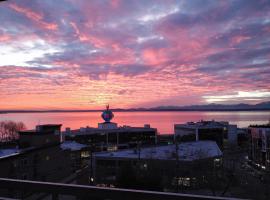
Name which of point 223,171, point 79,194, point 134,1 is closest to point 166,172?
point 223,171

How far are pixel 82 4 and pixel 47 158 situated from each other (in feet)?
35.8

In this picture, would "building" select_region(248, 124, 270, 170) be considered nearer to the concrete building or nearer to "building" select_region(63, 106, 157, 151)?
the concrete building

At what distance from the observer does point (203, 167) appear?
596 inches

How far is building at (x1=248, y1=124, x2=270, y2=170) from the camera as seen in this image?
86.2 feet

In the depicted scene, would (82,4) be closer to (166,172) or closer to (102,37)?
(102,37)

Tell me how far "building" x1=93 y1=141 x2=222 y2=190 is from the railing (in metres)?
10.5

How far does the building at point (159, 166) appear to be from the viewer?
46.0ft

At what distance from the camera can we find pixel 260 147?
1112 inches

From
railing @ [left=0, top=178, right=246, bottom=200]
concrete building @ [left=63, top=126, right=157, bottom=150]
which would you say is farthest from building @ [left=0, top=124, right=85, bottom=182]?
concrete building @ [left=63, top=126, right=157, bottom=150]

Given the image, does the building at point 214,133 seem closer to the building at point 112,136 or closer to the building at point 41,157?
the building at point 112,136

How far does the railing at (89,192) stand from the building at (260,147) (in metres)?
26.5

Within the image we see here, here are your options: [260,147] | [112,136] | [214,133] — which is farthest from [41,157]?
[214,133]

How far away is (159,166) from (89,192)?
1466cm

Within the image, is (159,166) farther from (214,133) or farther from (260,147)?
(214,133)
